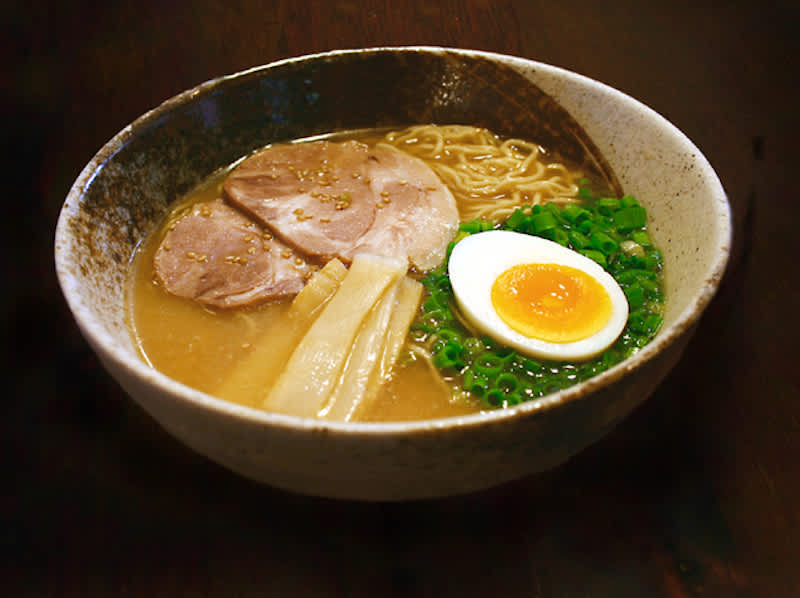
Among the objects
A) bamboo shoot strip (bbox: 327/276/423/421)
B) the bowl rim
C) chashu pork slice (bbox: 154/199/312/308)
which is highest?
the bowl rim

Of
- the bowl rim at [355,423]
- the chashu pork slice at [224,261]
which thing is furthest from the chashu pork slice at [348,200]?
the bowl rim at [355,423]

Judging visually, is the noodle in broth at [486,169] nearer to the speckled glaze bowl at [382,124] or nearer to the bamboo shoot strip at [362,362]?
the speckled glaze bowl at [382,124]

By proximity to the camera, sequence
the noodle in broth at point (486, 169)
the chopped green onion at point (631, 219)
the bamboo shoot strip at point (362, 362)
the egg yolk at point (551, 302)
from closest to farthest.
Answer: the bamboo shoot strip at point (362, 362) < the egg yolk at point (551, 302) < the chopped green onion at point (631, 219) < the noodle in broth at point (486, 169)

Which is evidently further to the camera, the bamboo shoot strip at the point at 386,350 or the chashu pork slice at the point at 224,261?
the chashu pork slice at the point at 224,261

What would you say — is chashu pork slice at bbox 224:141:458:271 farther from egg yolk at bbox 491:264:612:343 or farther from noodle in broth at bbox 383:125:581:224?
egg yolk at bbox 491:264:612:343

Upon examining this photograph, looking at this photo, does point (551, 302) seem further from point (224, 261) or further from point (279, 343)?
point (224, 261)

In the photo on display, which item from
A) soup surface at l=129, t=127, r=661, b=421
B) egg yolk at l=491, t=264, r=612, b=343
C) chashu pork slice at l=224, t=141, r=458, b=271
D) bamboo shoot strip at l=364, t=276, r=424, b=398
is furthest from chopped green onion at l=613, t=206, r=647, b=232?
bamboo shoot strip at l=364, t=276, r=424, b=398

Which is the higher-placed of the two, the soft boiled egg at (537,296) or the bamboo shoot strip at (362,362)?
the soft boiled egg at (537,296)
